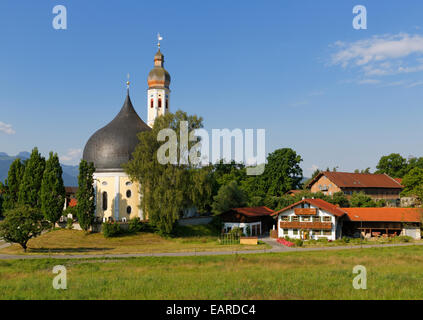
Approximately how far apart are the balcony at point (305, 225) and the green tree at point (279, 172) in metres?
26.0

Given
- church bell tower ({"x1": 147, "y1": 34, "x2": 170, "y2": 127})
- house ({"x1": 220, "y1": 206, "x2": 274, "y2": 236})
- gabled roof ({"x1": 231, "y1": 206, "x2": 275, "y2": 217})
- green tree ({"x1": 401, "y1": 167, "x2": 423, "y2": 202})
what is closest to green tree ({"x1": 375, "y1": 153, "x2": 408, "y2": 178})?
green tree ({"x1": 401, "y1": 167, "x2": 423, "y2": 202})

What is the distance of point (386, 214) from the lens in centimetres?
5112

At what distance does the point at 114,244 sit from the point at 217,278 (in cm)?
2543

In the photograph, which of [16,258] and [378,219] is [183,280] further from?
[378,219]

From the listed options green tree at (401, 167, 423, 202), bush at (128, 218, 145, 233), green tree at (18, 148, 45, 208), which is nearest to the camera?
bush at (128, 218, 145, 233)

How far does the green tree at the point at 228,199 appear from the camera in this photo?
202 feet

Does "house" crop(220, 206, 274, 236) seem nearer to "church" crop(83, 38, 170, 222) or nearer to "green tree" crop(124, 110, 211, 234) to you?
"green tree" crop(124, 110, 211, 234)

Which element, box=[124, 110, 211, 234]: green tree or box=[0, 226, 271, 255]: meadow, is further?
box=[124, 110, 211, 234]: green tree

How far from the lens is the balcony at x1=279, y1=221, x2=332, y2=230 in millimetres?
48906

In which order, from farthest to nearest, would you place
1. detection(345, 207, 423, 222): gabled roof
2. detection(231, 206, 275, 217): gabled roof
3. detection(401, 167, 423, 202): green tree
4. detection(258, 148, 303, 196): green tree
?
detection(258, 148, 303, 196): green tree < detection(401, 167, 423, 202): green tree < detection(231, 206, 275, 217): gabled roof < detection(345, 207, 423, 222): gabled roof

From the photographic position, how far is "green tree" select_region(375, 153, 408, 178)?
327 feet

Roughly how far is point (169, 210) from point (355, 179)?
43236mm

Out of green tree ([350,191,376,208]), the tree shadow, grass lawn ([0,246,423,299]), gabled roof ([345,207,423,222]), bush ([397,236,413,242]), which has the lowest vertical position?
the tree shadow

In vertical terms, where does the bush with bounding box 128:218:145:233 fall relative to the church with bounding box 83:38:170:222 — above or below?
below
